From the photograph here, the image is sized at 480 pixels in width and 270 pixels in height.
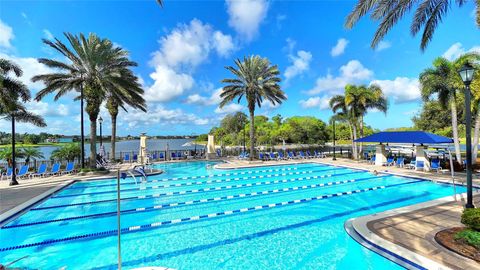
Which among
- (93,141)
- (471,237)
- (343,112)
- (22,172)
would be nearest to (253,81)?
(343,112)

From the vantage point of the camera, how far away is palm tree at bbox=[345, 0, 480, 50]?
7633 millimetres

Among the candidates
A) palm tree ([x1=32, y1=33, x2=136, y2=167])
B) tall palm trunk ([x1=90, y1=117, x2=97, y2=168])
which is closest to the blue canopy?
palm tree ([x1=32, y1=33, x2=136, y2=167])

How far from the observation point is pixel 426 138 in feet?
47.6

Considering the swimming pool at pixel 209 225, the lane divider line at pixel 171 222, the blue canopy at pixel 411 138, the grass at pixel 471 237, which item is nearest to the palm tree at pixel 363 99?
the blue canopy at pixel 411 138

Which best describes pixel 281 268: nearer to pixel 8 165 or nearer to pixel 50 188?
pixel 50 188

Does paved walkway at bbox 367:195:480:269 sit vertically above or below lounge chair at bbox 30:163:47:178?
below

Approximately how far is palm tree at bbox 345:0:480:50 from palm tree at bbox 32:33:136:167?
1348cm

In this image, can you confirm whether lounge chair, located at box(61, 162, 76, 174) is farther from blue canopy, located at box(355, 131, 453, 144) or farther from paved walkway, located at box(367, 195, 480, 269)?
blue canopy, located at box(355, 131, 453, 144)

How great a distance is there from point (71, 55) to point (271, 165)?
15339 millimetres

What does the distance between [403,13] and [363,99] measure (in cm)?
1294

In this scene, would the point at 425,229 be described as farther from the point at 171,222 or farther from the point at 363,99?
the point at 363,99

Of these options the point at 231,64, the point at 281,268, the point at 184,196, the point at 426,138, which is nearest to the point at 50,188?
the point at 184,196

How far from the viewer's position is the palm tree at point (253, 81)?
2077cm

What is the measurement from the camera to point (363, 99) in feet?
65.1
